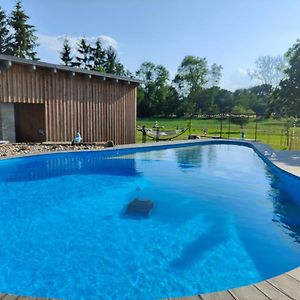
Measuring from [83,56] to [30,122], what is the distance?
31870 millimetres

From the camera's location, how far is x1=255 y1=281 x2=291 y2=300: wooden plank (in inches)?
95.3

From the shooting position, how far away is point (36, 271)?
13.3 feet

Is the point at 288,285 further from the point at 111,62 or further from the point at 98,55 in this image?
the point at 98,55

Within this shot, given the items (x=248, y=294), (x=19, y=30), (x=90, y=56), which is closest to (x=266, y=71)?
(x=90, y=56)

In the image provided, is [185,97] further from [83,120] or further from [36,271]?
[36,271]

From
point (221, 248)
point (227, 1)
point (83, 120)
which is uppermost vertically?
point (227, 1)

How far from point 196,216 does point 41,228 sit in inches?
122

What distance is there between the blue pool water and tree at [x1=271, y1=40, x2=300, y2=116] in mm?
5767

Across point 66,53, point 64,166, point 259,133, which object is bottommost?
point 64,166

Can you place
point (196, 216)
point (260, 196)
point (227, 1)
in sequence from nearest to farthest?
1. point (196, 216)
2. point (260, 196)
3. point (227, 1)

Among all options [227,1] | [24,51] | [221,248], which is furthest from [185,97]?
[221,248]

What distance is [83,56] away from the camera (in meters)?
42.6

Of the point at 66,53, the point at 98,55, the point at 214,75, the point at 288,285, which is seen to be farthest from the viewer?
the point at 214,75

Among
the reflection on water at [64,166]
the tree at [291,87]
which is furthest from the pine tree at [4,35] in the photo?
the tree at [291,87]
